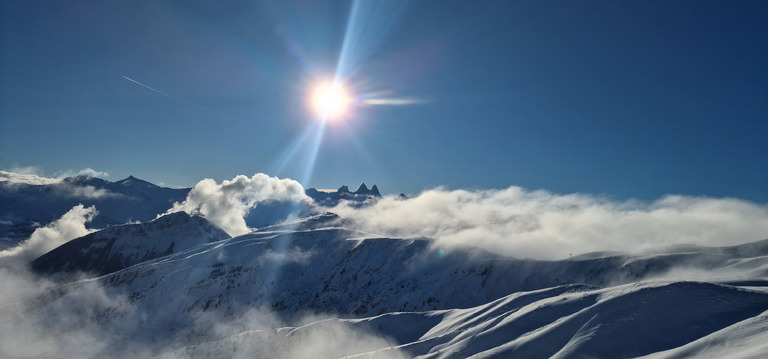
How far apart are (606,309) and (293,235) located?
156 m

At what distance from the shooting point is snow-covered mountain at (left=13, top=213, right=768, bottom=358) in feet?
109

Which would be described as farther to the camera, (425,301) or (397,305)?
(397,305)

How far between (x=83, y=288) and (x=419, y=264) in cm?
13416

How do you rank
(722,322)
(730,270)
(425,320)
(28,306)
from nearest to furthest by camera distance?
(722,322), (425,320), (730,270), (28,306)

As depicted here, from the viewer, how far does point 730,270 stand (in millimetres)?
80750

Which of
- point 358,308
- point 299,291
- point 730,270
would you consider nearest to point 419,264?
point 358,308

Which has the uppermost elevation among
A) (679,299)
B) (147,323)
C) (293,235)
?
(293,235)

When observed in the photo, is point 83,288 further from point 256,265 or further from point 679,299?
point 679,299

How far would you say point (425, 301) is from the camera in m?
114

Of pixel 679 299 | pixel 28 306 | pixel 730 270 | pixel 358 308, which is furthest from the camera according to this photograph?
pixel 28 306

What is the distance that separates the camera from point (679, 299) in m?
35.4

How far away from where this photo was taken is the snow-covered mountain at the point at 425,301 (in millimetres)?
33094

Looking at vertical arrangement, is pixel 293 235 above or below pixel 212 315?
above

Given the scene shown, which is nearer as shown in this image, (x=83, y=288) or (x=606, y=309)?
(x=606, y=309)
